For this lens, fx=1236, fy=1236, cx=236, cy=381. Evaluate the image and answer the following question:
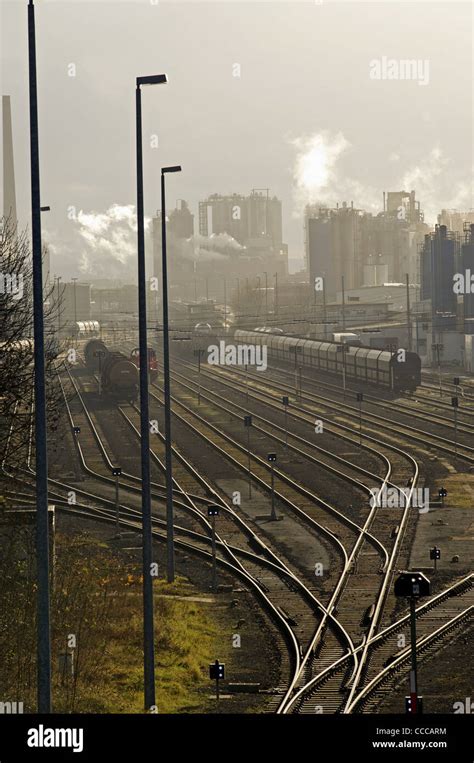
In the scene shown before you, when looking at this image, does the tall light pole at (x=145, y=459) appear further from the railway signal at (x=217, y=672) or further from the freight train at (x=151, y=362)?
the freight train at (x=151, y=362)

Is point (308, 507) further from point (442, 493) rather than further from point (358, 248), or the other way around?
point (358, 248)

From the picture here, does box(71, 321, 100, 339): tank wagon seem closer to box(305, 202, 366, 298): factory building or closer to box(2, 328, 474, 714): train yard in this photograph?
box(2, 328, 474, 714): train yard

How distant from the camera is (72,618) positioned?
2261 cm

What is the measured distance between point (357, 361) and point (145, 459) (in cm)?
5713

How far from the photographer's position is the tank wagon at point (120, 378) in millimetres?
70625

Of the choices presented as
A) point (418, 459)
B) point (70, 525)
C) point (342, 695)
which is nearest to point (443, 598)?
point (342, 695)

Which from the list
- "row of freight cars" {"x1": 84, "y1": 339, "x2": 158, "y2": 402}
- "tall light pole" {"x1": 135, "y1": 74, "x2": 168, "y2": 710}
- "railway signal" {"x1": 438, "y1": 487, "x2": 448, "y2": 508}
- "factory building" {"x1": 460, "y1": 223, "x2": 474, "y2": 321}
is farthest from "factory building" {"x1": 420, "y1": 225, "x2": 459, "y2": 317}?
"tall light pole" {"x1": 135, "y1": 74, "x2": 168, "y2": 710}

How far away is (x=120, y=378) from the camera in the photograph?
233 ft

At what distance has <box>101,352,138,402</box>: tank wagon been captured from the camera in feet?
232

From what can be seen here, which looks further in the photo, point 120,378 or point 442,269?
point 442,269

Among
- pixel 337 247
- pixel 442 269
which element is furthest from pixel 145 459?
pixel 337 247

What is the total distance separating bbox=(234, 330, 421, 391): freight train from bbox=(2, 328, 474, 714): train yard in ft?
4.94

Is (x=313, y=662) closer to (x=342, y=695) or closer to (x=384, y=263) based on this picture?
(x=342, y=695)
